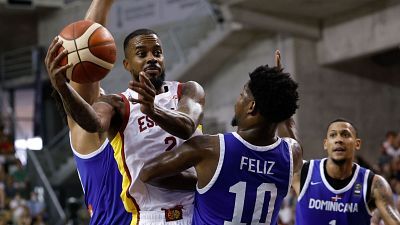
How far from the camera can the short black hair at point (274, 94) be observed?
4.37m

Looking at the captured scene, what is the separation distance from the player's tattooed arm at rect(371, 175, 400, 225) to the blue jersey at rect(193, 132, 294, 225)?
8.23 ft

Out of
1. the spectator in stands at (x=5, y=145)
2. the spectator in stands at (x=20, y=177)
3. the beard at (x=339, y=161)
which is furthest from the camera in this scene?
the spectator in stands at (x=5, y=145)

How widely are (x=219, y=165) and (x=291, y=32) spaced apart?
42.2ft

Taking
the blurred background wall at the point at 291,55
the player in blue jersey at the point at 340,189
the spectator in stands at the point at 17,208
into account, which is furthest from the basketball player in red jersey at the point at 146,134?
the blurred background wall at the point at 291,55

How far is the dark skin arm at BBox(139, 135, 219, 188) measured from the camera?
4398 millimetres

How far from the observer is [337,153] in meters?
7.31

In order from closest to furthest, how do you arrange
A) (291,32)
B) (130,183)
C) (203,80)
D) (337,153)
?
(130,183)
(337,153)
(291,32)
(203,80)

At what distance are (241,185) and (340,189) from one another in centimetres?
312

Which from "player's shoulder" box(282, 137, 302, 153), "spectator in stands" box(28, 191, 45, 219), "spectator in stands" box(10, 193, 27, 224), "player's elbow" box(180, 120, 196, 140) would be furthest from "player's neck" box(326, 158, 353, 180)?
"spectator in stands" box(28, 191, 45, 219)

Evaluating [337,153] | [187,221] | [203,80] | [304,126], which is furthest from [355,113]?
[187,221]

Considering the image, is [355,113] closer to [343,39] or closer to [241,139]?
[343,39]

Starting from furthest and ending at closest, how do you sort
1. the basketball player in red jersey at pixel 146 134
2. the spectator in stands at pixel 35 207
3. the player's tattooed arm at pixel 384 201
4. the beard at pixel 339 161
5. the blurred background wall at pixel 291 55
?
1. the blurred background wall at pixel 291 55
2. the spectator in stands at pixel 35 207
3. the beard at pixel 339 161
4. the player's tattooed arm at pixel 384 201
5. the basketball player in red jersey at pixel 146 134

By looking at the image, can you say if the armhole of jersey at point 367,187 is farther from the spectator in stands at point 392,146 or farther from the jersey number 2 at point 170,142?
the spectator in stands at point 392,146

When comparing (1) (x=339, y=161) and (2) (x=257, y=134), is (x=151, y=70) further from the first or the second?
(1) (x=339, y=161)
